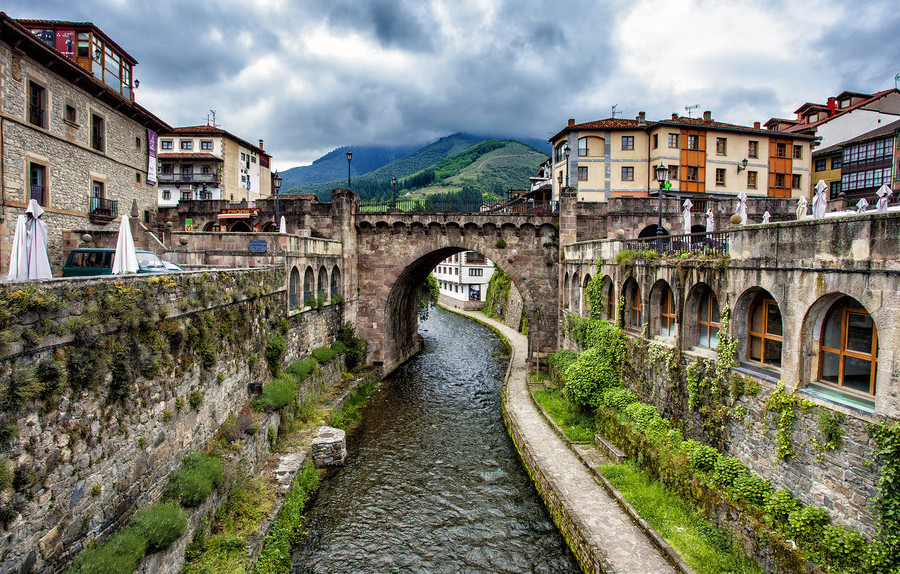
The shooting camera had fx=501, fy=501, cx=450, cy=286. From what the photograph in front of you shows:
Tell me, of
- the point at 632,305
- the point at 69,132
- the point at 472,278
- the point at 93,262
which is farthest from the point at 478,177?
the point at 93,262

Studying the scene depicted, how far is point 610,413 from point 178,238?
18019 mm

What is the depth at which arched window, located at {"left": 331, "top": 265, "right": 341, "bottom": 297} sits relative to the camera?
2562cm

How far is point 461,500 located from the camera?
15.8m

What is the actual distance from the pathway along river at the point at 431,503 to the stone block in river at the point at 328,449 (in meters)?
0.52

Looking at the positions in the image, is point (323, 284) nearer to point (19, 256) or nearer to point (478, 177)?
point (19, 256)

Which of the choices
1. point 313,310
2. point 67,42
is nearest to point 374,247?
point 313,310

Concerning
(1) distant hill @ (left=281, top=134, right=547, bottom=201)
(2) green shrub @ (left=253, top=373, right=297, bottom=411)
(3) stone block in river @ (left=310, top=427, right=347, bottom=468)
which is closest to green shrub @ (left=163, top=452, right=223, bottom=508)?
(2) green shrub @ (left=253, top=373, right=297, bottom=411)

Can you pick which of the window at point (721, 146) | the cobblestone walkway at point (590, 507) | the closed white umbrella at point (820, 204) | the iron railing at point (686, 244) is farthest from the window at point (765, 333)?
the window at point (721, 146)

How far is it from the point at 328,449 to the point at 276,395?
8.84ft

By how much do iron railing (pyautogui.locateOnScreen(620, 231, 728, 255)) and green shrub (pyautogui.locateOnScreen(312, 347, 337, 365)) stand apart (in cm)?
1362

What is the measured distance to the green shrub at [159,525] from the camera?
27.9 ft

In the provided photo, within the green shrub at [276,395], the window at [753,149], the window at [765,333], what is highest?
the window at [753,149]

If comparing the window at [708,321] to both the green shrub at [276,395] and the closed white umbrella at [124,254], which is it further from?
the closed white umbrella at [124,254]

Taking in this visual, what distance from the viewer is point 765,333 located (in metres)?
11.2
